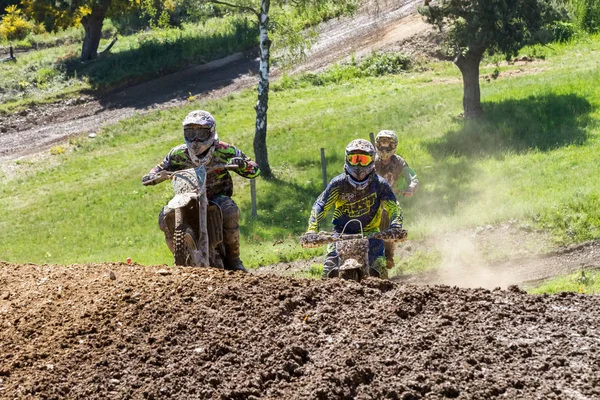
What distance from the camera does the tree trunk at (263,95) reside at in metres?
26.9

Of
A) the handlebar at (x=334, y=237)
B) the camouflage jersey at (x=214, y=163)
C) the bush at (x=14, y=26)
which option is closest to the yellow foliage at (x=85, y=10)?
the bush at (x=14, y=26)

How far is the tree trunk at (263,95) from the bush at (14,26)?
106ft

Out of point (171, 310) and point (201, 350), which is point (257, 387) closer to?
point (201, 350)

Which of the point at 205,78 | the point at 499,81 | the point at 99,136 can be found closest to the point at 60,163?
the point at 99,136

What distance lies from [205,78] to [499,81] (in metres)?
15.1

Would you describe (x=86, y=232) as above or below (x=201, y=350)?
below

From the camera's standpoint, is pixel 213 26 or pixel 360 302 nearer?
pixel 360 302

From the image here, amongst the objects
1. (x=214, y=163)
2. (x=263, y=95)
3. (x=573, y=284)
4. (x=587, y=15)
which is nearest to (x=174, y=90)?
(x=263, y=95)

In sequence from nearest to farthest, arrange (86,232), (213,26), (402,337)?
(402,337), (86,232), (213,26)

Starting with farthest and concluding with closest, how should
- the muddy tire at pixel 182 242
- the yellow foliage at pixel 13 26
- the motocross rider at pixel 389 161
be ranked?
the yellow foliage at pixel 13 26 < the motocross rider at pixel 389 161 < the muddy tire at pixel 182 242

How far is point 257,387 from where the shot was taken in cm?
691

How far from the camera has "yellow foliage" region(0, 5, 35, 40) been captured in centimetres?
5481

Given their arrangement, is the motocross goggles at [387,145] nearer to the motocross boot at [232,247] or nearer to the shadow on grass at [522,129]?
the motocross boot at [232,247]

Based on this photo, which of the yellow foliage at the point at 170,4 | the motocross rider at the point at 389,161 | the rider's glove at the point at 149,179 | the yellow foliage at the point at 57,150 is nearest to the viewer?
the rider's glove at the point at 149,179
